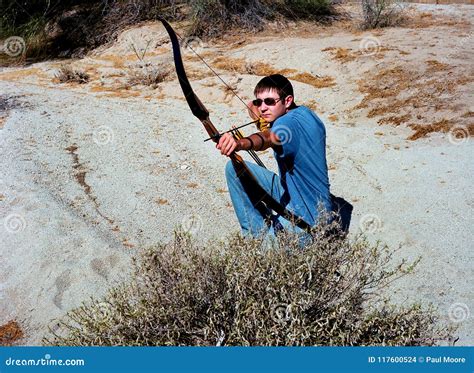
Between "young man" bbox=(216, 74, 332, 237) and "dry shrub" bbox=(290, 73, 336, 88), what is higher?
"young man" bbox=(216, 74, 332, 237)

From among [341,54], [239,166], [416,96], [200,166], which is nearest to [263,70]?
[341,54]

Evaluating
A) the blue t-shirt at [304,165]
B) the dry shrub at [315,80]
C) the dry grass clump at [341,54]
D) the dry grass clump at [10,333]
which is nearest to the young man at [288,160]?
the blue t-shirt at [304,165]

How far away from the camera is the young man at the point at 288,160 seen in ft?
9.74

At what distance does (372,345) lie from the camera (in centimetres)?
248

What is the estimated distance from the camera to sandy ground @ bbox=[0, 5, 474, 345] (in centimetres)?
358

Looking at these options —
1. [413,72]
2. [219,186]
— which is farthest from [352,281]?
[413,72]

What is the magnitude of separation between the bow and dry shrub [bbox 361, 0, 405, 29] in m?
7.46

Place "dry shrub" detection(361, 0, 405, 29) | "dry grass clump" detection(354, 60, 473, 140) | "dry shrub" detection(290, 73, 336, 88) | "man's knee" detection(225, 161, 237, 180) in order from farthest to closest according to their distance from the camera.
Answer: "dry shrub" detection(361, 0, 405, 29), "dry shrub" detection(290, 73, 336, 88), "dry grass clump" detection(354, 60, 473, 140), "man's knee" detection(225, 161, 237, 180)

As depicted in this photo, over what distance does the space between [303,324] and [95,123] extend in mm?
4949

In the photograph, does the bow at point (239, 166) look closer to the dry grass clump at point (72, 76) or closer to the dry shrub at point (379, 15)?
the dry grass clump at point (72, 76)

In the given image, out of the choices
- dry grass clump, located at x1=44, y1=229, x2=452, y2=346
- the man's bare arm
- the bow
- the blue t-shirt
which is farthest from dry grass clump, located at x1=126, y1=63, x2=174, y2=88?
dry grass clump, located at x1=44, y1=229, x2=452, y2=346

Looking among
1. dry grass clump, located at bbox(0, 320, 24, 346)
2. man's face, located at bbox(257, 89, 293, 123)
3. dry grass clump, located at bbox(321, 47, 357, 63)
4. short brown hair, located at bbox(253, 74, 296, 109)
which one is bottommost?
dry grass clump, located at bbox(321, 47, 357, 63)

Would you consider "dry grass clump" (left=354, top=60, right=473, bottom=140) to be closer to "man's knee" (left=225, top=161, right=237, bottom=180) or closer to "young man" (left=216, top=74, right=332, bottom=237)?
"young man" (left=216, top=74, right=332, bottom=237)

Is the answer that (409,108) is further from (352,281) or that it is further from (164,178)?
(352,281)
